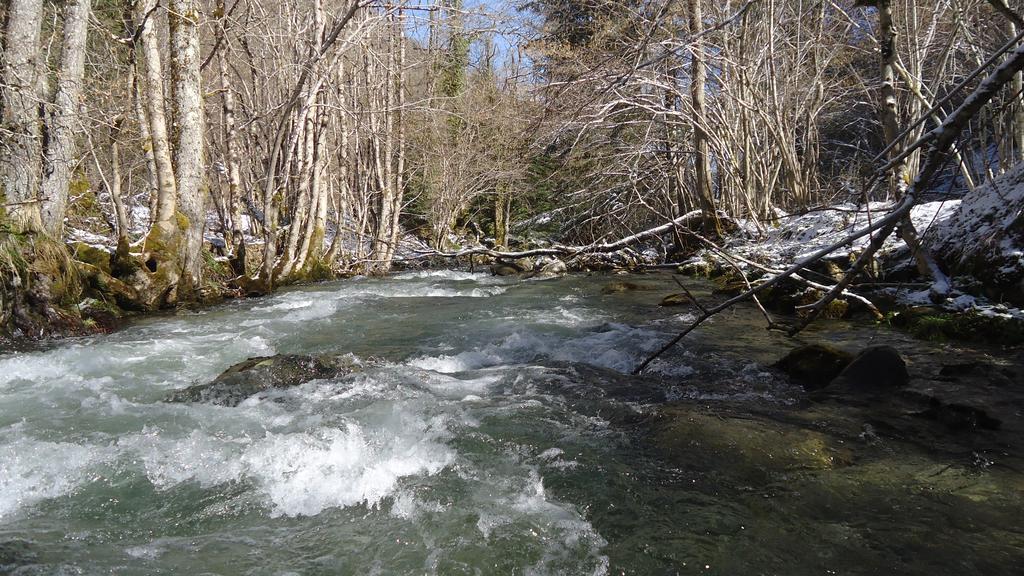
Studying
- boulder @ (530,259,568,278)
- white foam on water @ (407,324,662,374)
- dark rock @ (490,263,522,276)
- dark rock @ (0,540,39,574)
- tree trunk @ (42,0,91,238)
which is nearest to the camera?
dark rock @ (0,540,39,574)

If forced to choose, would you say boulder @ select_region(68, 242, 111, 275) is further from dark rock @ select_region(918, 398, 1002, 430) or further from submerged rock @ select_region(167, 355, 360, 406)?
dark rock @ select_region(918, 398, 1002, 430)

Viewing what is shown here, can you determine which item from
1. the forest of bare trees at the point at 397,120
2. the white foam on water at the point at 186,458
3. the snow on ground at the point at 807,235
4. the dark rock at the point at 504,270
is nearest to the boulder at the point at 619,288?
the forest of bare trees at the point at 397,120

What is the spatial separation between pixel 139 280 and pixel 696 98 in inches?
425

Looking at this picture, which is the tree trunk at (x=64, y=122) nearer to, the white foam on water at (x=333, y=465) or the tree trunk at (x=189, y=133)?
the tree trunk at (x=189, y=133)

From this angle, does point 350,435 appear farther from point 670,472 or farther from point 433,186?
point 433,186

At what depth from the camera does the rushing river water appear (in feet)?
8.16

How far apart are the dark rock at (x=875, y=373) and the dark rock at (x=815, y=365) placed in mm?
120

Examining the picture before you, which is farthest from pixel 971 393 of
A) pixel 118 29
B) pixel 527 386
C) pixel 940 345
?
pixel 118 29

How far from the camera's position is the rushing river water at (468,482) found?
249cm

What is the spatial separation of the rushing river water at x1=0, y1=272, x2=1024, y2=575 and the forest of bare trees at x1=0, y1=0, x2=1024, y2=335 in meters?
1.56

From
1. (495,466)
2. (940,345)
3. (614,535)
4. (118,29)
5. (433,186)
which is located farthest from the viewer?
(433,186)

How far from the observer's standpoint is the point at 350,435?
380 cm

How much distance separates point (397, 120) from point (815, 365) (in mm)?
17045

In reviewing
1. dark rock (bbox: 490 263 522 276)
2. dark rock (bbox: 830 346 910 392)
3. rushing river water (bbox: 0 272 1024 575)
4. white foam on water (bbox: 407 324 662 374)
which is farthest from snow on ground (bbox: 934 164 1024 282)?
dark rock (bbox: 490 263 522 276)
